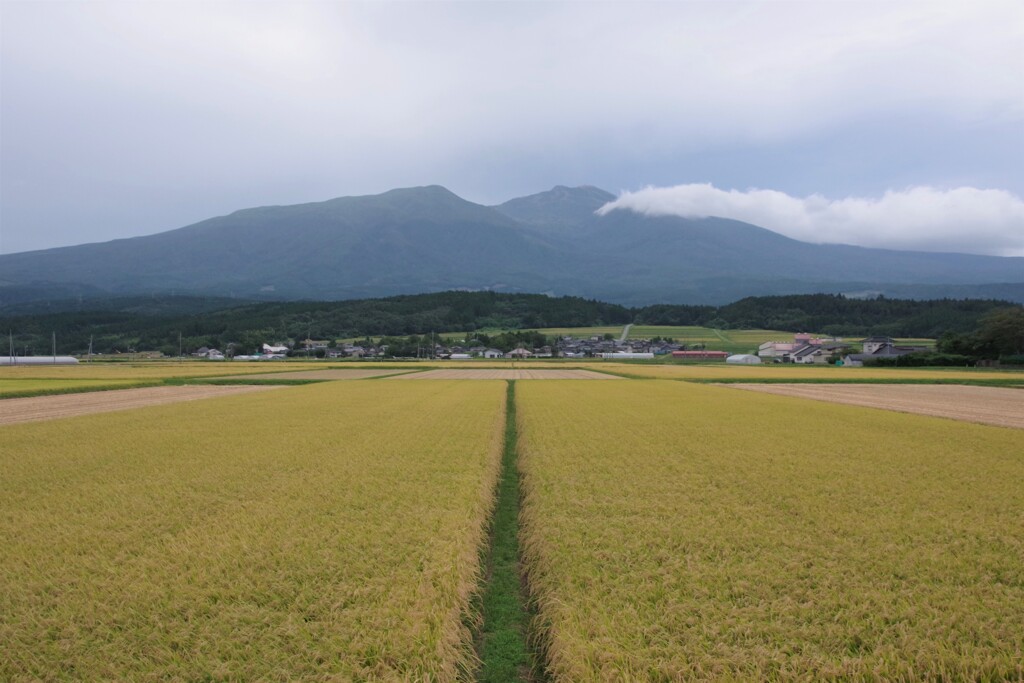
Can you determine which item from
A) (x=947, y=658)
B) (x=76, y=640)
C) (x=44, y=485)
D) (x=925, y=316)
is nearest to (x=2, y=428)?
(x=44, y=485)

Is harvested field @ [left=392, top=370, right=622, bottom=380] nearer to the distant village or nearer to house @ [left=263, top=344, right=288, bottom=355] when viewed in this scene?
the distant village

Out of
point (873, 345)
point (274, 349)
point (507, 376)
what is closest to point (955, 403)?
point (507, 376)

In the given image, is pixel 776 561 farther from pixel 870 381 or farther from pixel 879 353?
pixel 879 353

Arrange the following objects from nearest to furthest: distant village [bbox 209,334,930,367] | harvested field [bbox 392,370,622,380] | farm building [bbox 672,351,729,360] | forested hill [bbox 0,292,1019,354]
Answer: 1. harvested field [bbox 392,370,622,380]
2. distant village [bbox 209,334,930,367]
3. farm building [bbox 672,351,729,360]
4. forested hill [bbox 0,292,1019,354]

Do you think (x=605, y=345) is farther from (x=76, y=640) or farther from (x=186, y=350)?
(x=76, y=640)

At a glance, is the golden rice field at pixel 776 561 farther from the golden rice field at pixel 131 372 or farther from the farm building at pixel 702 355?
the farm building at pixel 702 355

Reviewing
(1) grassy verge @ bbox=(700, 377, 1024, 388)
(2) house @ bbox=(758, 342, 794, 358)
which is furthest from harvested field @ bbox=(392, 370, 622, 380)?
(2) house @ bbox=(758, 342, 794, 358)
